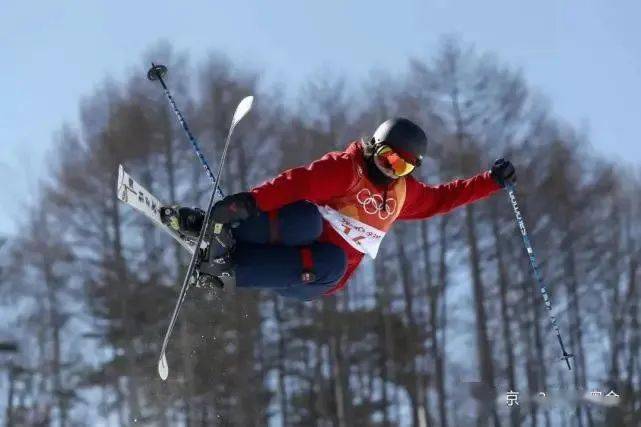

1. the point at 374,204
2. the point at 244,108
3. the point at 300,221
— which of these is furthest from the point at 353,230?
the point at 244,108

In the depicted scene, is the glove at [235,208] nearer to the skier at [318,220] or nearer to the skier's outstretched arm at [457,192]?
the skier at [318,220]

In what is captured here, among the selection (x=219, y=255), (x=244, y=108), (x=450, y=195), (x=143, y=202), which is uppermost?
(x=244, y=108)

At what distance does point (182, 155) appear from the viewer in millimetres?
18062

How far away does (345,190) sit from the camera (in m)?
5.57

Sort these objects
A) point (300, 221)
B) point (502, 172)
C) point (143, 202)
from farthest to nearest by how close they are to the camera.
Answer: point (143, 202)
point (502, 172)
point (300, 221)

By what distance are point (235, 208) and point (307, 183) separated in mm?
401

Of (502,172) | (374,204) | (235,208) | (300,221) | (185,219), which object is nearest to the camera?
(235,208)

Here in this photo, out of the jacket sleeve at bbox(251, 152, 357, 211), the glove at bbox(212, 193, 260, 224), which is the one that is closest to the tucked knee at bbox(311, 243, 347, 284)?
the jacket sleeve at bbox(251, 152, 357, 211)

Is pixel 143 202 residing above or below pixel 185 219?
above

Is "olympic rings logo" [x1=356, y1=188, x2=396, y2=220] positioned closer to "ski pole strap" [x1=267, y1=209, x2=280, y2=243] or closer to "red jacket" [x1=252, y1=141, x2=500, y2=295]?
"red jacket" [x1=252, y1=141, x2=500, y2=295]

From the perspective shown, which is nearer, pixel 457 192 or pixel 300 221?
pixel 300 221

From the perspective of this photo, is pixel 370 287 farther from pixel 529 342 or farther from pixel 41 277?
pixel 41 277

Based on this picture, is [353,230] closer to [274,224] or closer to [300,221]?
[300,221]

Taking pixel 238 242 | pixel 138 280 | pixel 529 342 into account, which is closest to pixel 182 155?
pixel 138 280
